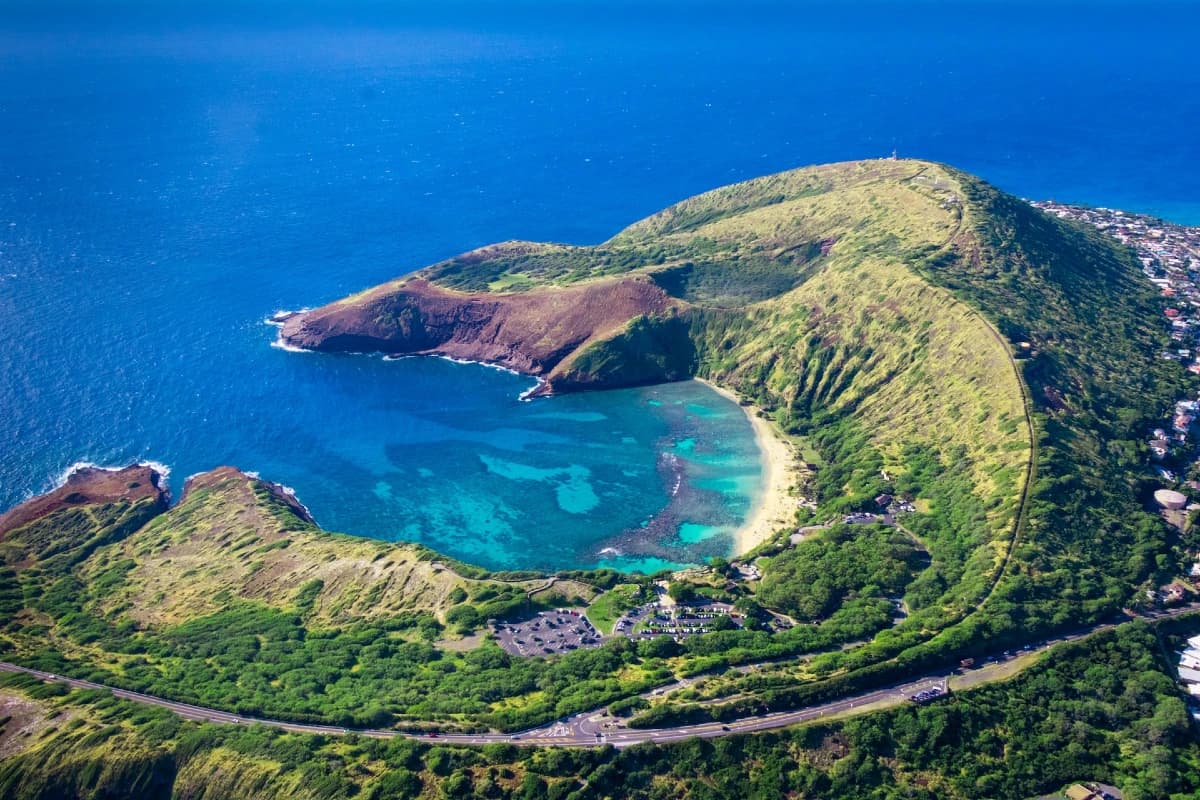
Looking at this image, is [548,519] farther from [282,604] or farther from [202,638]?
[202,638]

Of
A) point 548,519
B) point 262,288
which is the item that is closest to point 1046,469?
point 548,519

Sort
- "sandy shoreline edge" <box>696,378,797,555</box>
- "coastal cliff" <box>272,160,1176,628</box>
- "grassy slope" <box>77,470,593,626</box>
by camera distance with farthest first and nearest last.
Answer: "sandy shoreline edge" <box>696,378,797,555</box> → "coastal cliff" <box>272,160,1176,628</box> → "grassy slope" <box>77,470,593,626</box>

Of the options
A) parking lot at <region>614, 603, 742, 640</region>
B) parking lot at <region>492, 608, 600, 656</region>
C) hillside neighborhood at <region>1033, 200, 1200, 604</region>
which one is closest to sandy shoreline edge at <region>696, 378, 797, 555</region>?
parking lot at <region>614, 603, 742, 640</region>

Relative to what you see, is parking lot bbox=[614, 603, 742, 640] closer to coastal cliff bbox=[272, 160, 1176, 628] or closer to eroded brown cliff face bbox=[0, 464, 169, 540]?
coastal cliff bbox=[272, 160, 1176, 628]

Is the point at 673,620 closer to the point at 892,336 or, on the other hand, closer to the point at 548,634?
the point at 548,634

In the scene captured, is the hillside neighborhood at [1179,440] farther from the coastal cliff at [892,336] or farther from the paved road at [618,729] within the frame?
the paved road at [618,729]

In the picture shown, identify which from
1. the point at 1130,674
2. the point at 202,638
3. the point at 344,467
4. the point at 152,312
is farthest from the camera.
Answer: the point at 152,312
